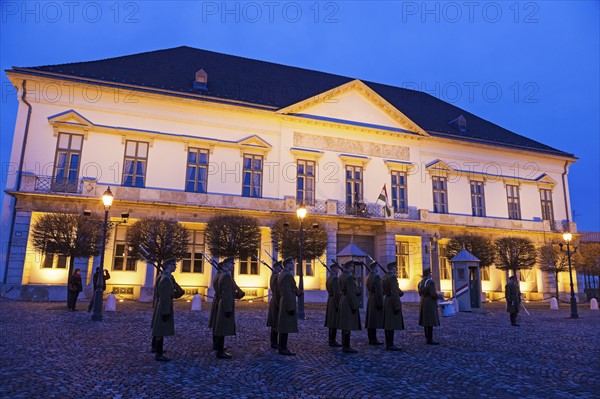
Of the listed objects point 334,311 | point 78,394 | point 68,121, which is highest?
point 68,121

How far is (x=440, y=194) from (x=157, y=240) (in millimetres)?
20333

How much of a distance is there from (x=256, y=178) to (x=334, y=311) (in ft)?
57.4

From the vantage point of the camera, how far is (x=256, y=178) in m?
26.5

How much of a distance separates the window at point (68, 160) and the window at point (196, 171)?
231 inches

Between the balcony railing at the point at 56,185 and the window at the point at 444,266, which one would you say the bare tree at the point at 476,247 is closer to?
the window at the point at 444,266

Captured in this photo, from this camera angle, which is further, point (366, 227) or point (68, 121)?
point (366, 227)

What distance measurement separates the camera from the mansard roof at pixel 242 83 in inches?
999

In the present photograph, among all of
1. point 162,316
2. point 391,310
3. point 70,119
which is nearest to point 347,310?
point 391,310

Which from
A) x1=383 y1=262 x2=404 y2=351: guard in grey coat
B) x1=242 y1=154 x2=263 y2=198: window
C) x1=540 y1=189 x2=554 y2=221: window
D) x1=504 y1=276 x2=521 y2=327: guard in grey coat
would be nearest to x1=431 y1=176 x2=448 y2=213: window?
x1=540 y1=189 x2=554 y2=221: window

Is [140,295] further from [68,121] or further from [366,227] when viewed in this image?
[366,227]

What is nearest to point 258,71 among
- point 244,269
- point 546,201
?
point 244,269

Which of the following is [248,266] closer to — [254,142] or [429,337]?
[254,142]

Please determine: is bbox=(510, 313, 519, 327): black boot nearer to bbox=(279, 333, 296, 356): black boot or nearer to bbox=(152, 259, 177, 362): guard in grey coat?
bbox=(279, 333, 296, 356): black boot

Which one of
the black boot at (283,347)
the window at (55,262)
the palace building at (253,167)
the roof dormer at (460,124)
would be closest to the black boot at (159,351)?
the black boot at (283,347)
